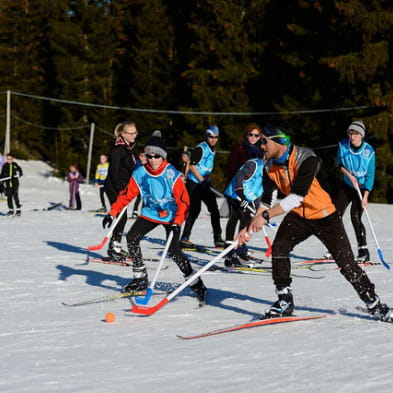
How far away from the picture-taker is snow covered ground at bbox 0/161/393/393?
3.90 meters

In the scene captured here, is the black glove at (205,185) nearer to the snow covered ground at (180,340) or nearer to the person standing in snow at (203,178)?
the person standing in snow at (203,178)

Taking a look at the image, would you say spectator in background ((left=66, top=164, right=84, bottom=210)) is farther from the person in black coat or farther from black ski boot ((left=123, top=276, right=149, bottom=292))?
black ski boot ((left=123, top=276, right=149, bottom=292))

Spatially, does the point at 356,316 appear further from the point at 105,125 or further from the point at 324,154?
the point at 105,125

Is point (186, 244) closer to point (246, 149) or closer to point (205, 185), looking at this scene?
point (205, 185)

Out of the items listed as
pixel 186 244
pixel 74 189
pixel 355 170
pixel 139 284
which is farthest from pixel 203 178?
pixel 74 189

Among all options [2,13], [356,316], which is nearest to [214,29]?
[2,13]

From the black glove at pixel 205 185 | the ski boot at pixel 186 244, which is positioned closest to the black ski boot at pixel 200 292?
the black glove at pixel 205 185

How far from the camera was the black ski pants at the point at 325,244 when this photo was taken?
5102 millimetres

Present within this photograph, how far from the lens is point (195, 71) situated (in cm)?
3697

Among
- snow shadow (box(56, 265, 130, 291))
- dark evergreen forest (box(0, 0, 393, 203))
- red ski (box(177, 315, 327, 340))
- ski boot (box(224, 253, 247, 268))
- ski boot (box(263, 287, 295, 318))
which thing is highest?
dark evergreen forest (box(0, 0, 393, 203))

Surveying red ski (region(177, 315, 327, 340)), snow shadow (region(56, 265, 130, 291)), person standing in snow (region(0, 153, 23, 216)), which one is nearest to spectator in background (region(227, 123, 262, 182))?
snow shadow (region(56, 265, 130, 291))

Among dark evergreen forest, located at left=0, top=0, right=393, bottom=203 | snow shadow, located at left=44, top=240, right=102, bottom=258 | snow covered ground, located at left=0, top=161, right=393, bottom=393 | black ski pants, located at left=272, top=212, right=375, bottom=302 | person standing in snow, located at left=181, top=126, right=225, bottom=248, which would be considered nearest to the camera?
snow covered ground, located at left=0, top=161, right=393, bottom=393

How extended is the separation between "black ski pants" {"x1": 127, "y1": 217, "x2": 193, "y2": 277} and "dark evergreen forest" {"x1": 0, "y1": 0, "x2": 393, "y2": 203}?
21.5m

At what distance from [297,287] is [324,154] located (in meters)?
24.0
